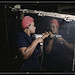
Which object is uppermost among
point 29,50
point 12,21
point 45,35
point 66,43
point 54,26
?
point 12,21

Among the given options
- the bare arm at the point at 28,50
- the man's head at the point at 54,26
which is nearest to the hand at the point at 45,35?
the bare arm at the point at 28,50

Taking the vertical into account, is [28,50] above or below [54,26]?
below

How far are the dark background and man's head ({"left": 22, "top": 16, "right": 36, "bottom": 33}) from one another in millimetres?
87

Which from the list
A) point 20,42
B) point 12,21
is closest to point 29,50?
point 20,42

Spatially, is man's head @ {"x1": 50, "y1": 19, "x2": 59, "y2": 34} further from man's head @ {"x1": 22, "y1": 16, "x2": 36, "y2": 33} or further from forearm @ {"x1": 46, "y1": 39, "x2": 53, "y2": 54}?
man's head @ {"x1": 22, "y1": 16, "x2": 36, "y2": 33}

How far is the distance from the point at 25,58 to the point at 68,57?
960 mm

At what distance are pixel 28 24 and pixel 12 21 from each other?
35 cm

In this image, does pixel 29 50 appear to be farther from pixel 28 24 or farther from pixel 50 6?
pixel 50 6

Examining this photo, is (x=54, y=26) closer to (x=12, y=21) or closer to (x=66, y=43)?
(x=66, y=43)

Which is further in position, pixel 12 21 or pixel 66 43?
pixel 66 43

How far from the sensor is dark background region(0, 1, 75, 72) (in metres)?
2.51

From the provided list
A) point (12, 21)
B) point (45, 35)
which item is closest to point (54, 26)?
point (45, 35)

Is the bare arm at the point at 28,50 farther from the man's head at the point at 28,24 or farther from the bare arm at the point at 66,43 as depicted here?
the bare arm at the point at 66,43

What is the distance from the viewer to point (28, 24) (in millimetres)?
2598
